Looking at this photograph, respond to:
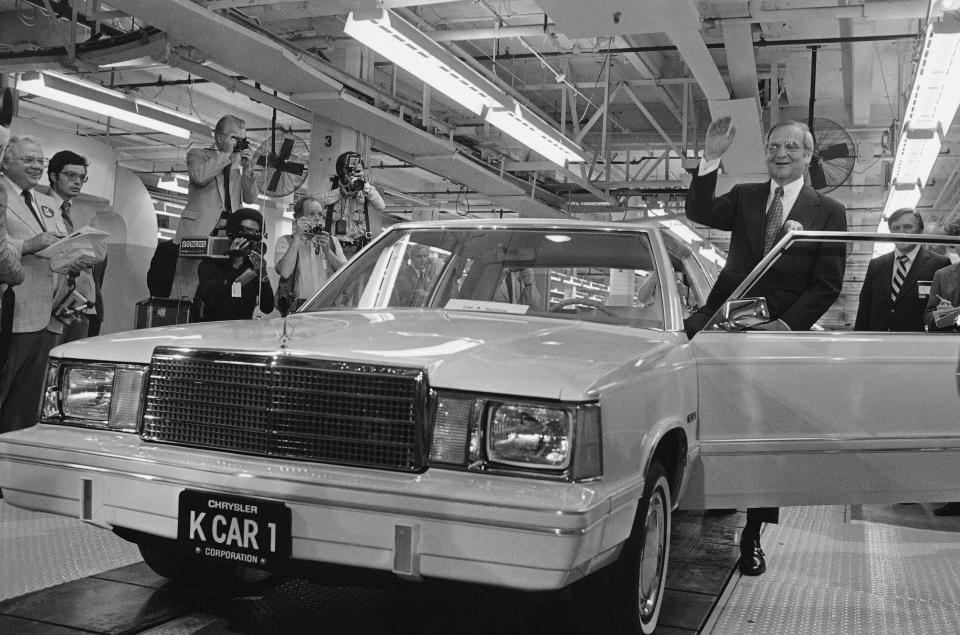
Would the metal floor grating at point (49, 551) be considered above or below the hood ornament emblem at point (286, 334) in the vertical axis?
below

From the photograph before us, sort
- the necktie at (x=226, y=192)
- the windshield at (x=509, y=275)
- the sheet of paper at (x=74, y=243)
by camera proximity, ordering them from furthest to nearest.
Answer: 1. the necktie at (x=226, y=192)
2. the sheet of paper at (x=74, y=243)
3. the windshield at (x=509, y=275)

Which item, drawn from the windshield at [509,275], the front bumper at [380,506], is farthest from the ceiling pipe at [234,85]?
the front bumper at [380,506]

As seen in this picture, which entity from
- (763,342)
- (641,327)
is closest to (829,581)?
(763,342)

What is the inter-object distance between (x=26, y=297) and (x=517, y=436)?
10.8 feet

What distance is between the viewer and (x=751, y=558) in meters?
3.84

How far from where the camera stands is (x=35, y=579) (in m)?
3.22

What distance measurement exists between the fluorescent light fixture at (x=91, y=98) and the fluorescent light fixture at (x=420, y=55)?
4.69 m

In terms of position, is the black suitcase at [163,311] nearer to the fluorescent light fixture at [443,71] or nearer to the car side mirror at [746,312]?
the fluorescent light fixture at [443,71]

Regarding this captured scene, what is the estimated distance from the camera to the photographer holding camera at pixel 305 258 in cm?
646

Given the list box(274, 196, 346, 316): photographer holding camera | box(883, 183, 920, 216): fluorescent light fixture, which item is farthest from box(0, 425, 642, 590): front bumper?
box(883, 183, 920, 216): fluorescent light fixture

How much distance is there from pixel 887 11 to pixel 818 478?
6645 millimetres

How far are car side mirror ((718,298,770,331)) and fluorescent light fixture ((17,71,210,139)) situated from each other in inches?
378

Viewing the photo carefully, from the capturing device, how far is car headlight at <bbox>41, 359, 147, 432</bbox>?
8.52 feet

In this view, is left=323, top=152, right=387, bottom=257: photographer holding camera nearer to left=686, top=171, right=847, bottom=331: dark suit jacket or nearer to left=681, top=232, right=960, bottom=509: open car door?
left=686, top=171, right=847, bottom=331: dark suit jacket
